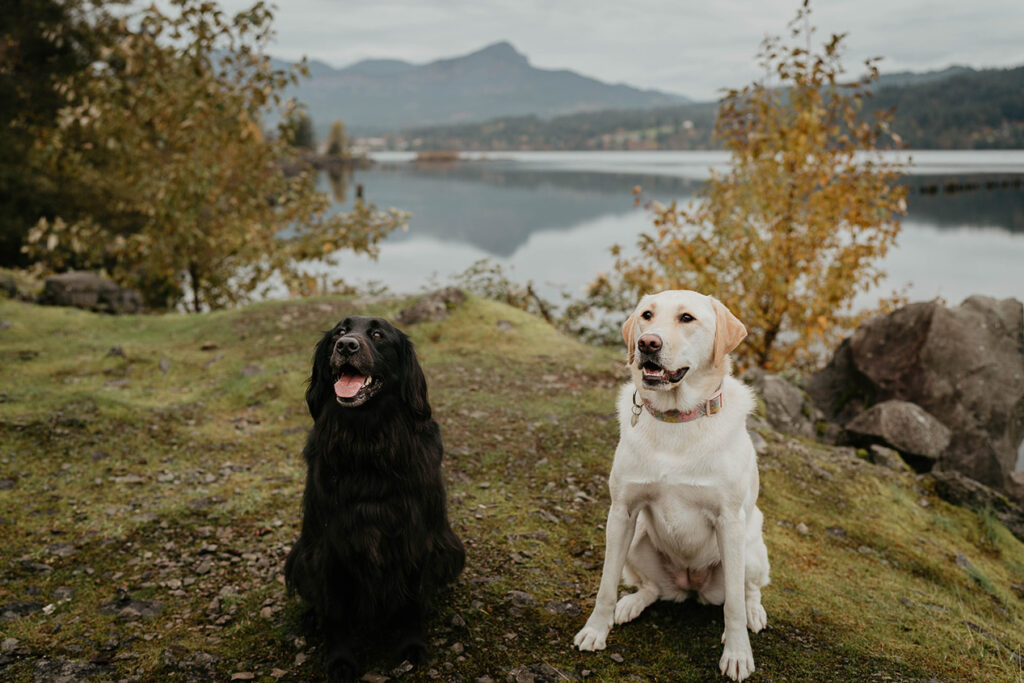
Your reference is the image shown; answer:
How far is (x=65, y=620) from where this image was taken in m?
3.56

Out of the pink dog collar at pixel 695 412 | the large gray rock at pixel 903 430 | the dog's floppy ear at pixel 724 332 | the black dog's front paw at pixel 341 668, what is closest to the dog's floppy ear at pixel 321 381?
the black dog's front paw at pixel 341 668

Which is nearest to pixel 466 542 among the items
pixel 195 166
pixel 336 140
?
pixel 195 166

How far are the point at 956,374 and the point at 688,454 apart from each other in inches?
274

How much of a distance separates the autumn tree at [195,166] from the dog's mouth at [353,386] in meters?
9.58

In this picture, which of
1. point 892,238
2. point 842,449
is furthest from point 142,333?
point 892,238

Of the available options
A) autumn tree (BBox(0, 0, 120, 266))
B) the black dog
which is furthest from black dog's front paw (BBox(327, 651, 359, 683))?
autumn tree (BBox(0, 0, 120, 266))

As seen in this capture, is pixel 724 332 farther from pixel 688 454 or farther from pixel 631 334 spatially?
pixel 688 454

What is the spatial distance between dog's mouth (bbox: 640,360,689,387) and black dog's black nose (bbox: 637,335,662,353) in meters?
0.07

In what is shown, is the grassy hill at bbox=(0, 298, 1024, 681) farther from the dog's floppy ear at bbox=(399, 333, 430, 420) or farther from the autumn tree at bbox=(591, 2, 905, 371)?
the autumn tree at bbox=(591, 2, 905, 371)

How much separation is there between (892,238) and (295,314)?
8.95 metres

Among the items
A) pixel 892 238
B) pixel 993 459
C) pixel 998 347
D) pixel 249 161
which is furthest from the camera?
pixel 249 161

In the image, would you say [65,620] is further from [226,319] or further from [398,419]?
[226,319]

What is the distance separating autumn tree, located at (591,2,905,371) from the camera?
916 centimetres

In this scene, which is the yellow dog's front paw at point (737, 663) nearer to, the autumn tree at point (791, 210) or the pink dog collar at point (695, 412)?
the pink dog collar at point (695, 412)
